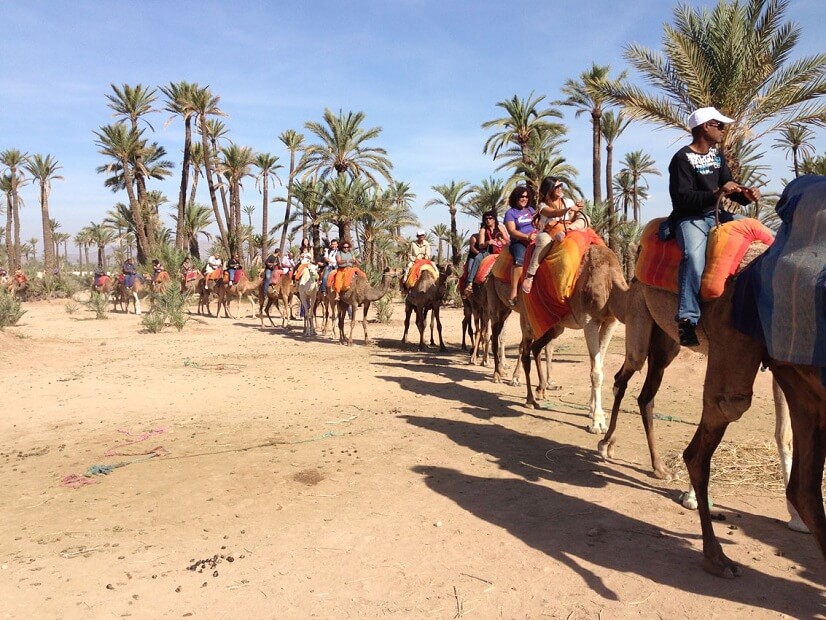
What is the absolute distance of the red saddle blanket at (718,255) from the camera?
3.58 m

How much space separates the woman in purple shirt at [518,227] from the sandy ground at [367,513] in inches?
66.7

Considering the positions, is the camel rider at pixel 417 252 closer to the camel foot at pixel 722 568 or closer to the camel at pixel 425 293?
the camel at pixel 425 293

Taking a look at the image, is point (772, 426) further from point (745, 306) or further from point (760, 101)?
point (760, 101)

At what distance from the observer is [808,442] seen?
306cm

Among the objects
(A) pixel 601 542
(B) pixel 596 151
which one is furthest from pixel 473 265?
(B) pixel 596 151

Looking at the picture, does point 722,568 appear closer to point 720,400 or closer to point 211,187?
point 720,400

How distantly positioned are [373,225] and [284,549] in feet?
104

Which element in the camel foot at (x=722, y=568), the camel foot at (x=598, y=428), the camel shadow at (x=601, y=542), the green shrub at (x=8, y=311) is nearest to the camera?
the camel shadow at (x=601, y=542)

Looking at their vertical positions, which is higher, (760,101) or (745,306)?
(760,101)

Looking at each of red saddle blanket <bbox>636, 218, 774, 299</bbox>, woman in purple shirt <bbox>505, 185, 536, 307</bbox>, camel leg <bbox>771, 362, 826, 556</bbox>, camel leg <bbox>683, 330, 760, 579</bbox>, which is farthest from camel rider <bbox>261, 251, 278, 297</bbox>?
camel leg <bbox>771, 362, 826, 556</bbox>

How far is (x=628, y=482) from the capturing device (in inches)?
194

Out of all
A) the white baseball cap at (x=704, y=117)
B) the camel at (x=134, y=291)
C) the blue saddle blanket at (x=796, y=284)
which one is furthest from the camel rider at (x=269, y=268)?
the blue saddle blanket at (x=796, y=284)

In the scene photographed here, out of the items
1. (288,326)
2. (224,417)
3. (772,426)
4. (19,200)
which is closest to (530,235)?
(772,426)

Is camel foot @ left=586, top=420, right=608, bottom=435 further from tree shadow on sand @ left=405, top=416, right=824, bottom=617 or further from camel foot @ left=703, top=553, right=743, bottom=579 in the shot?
camel foot @ left=703, top=553, right=743, bottom=579
